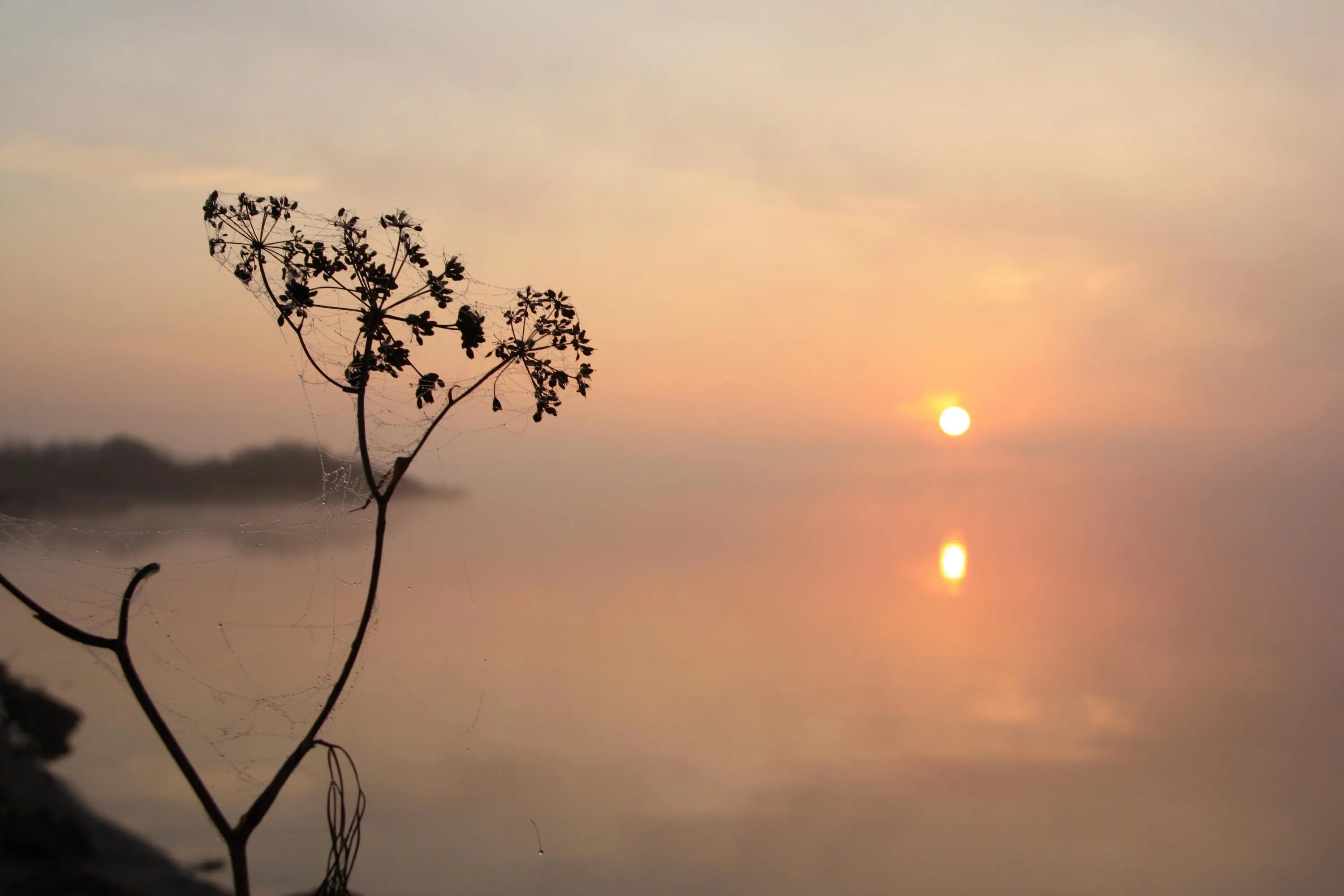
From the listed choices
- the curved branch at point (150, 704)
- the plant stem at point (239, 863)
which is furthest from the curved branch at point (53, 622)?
the plant stem at point (239, 863)

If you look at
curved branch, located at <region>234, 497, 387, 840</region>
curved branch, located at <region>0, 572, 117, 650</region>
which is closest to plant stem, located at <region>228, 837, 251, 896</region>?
curved branch, located at <region>234, 497, 387, 840</region>

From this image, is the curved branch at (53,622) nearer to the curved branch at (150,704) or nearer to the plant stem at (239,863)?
the curved branch at (150,704)

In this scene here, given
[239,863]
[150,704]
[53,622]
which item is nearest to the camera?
[53,622]

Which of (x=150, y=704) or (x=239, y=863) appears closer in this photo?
(x=150, y=704)

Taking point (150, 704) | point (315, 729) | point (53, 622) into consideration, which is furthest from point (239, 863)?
point (53, 622)

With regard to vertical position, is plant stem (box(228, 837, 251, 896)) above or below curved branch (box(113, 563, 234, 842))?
below

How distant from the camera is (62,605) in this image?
9.16m

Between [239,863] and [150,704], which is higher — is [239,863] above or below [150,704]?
below

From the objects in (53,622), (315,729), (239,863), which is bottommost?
(239,863)

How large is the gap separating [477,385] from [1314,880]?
4404 centimetres

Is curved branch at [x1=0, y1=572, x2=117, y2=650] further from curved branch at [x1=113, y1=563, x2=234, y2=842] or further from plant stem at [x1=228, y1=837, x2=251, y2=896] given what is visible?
plant stem at [x1=228, y1=837, x2=251, y2=896]

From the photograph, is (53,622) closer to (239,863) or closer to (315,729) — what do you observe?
(315,729)

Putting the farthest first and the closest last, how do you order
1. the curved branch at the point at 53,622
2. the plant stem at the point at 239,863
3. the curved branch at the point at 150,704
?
the plant stem at the point at 239,863 < the curved branch at the point at 150,704 < the curved branch at the point at 53,622

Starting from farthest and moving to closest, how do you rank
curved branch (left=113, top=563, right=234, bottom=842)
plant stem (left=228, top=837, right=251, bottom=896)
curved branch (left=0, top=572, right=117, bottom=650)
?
plant stem (left=228, top=837, right=251, bottom=896) < curved branch (left=113, top=563, right=234, bottom=842) < curved branch (left=0, top=572, right=117, bottom=650)
